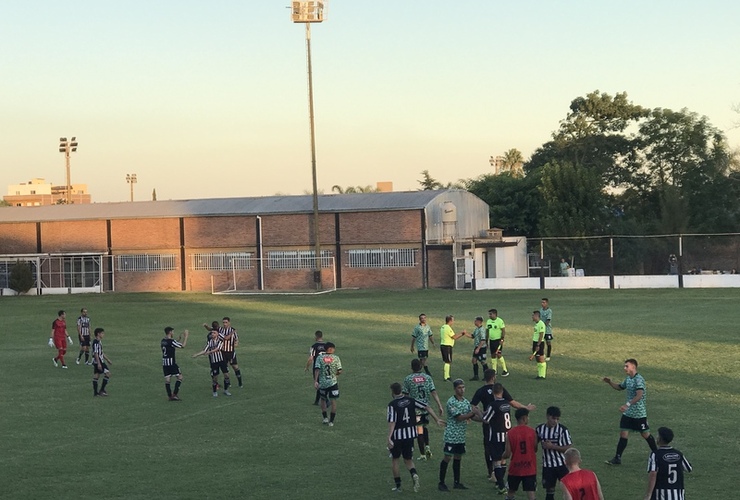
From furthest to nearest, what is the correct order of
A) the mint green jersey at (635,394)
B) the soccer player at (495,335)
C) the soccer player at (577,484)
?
the soccer player at (495,335)
the mint green jersey at (635,394)
the soccer player at (577,484)

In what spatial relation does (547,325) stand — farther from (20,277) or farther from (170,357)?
(20,277)

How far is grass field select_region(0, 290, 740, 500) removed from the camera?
54.9 ft

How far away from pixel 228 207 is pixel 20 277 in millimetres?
16621

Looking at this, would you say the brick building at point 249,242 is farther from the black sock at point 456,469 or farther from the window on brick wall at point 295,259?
the black sock at point 456,469

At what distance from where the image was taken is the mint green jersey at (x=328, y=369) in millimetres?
21219

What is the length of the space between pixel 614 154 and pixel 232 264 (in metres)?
38.8

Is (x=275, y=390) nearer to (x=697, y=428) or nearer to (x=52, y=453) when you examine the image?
(x=52, y=453)

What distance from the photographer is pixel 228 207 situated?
248 feet

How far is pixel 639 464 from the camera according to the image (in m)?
17.3

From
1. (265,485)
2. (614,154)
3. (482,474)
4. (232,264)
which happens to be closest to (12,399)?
(265,485)

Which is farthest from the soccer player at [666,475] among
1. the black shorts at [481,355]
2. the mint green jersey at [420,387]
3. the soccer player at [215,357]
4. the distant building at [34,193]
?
the distant building at [34,193]

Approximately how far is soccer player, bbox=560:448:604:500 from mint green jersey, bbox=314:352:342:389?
34.5ft

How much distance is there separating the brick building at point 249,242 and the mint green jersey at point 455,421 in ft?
170

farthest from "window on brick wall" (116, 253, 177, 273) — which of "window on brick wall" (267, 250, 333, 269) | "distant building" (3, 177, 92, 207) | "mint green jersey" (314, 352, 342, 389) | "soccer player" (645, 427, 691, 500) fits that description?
"distant building" (3, 177, 92, 207)
